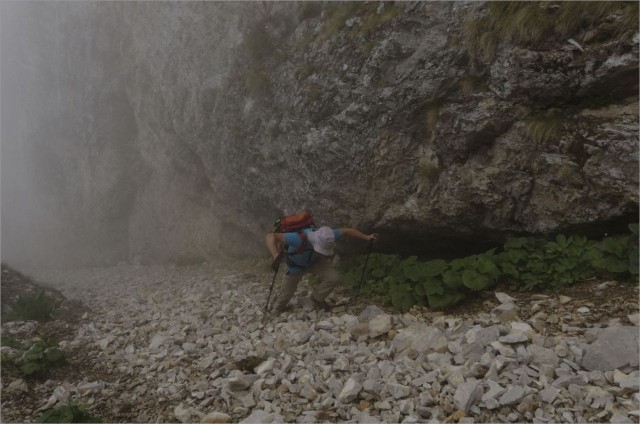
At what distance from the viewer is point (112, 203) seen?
2355cm

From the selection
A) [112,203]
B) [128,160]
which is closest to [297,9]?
[128,160]

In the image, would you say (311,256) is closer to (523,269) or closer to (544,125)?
(523,269)

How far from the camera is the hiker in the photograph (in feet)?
28.1

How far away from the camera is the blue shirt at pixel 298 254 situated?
28.2ft

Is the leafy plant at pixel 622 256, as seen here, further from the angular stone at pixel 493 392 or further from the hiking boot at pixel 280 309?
the hiking boot at pixel 280 309

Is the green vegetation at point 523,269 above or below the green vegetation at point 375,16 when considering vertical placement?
below

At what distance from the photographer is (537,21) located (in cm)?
743

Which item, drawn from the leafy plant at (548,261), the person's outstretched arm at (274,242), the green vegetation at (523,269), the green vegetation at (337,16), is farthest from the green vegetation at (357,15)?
the leafy plant at (548,261)

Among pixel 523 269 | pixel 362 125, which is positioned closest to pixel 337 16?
pixel 362 125

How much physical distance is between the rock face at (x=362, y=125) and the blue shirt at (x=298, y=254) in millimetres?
1944

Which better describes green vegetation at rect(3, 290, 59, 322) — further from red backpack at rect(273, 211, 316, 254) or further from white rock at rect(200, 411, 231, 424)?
white rock at rect(200, 411, 231, 424)

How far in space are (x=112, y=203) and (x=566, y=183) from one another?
22186mm

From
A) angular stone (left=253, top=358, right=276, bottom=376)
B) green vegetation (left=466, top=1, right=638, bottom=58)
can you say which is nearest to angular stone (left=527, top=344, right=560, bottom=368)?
angular stone (left=253, top=358, right=276, bottom=376)

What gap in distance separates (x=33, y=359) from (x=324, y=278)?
5.51 metres
